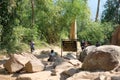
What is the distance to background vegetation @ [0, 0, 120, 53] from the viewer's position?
25766mm

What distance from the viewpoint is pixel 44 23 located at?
3312cm

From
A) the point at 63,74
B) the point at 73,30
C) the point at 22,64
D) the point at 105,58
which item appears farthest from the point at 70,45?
Result: the point at 73,30

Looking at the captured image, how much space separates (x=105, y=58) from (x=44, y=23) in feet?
65.3

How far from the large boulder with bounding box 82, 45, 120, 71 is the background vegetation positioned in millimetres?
11831

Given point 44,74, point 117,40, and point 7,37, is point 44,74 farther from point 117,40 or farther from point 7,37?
point 7,37

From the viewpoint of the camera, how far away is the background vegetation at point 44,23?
84.5ft

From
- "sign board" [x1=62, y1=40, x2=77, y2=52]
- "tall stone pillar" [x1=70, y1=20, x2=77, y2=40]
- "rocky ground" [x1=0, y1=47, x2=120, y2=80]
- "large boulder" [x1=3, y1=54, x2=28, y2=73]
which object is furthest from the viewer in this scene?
"tall stone pillar" [x1=70, y1=20, x2=77, y2=40]

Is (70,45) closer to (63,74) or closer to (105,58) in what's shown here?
(63,74)

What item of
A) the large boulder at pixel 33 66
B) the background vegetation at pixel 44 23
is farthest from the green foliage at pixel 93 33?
the large boulder at pixel 33 66

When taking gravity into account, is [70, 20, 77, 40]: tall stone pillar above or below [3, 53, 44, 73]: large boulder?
above

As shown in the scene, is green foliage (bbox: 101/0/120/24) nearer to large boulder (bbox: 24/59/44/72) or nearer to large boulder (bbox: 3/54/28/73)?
large boulder (bbox: 3/54/28/73)

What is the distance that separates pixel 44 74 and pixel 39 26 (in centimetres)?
1767

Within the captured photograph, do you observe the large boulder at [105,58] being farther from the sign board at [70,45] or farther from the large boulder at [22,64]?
the sign board at [70,45]

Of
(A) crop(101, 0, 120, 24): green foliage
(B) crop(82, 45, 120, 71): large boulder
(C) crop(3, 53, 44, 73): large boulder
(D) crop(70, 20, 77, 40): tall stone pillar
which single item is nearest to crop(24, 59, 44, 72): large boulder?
(C) crop(3, 53, 44, 73): large boulder
